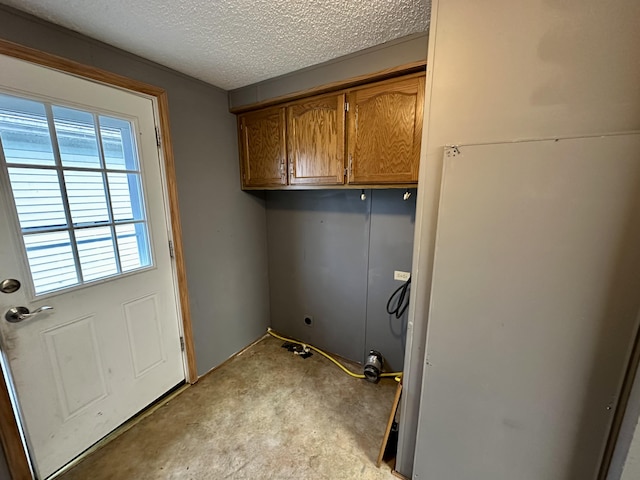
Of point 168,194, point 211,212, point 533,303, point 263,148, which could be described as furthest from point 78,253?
point 533,303

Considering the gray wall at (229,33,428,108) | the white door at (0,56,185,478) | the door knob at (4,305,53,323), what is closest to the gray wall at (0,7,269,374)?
the white door at (0,56,185,478)

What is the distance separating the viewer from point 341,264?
2244mm

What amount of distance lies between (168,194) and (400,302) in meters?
1.88

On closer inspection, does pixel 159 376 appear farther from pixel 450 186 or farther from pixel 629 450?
pixel 629 450

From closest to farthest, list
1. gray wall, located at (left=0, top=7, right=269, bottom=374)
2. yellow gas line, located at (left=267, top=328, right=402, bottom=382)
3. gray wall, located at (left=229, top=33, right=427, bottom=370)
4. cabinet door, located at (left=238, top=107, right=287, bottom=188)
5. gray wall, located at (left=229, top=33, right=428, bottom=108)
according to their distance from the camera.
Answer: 1. gray wall, located at (left=229, top=33, right=428, bottom=108)
2. gray wall, located at (left=0, top=7, right=269, bottom=374)
3. gray wall, located at (left=229, top=33, right=427, bottom=370)
4. cabinet door, located at (left=238, top=107, right=287, bottom=188)
5. yellow gas line, located at (left=267, top=328, right=402, bottom=382)

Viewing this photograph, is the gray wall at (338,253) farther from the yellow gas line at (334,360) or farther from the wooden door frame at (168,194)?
the wooden door frame at (168,194)

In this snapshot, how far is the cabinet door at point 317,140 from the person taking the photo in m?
1.71

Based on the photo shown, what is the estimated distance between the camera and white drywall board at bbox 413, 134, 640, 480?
812mm

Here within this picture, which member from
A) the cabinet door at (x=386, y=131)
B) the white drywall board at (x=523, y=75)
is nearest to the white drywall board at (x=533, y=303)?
the white drywall board at (x=523, y=75)

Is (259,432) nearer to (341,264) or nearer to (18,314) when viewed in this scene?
(341,264)

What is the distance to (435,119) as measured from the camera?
1.04 m

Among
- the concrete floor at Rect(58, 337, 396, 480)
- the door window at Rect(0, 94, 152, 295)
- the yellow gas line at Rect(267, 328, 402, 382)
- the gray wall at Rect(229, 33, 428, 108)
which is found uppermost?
the gray wall at Rect(229, 33, 428, 108)

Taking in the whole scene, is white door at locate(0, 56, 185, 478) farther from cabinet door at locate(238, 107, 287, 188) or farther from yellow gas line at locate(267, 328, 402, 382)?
yellow gas line at locate(267, 328, 402, 382)

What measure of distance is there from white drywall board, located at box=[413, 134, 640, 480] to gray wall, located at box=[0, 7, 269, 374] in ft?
5.68
